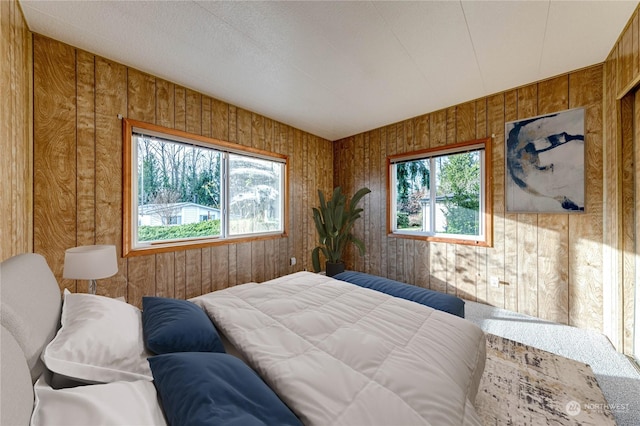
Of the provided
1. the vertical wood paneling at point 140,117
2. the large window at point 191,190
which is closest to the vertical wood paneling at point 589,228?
the large window at point 191,190

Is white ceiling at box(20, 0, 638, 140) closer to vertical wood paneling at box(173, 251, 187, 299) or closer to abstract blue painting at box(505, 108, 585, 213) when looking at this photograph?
abstract blue painting at box(505, 108, 585, 213)

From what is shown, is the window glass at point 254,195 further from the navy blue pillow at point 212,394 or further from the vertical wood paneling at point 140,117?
the navy blue pillow at point 212,394

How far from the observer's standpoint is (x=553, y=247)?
250 centimetres

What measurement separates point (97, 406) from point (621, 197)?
3450 mm

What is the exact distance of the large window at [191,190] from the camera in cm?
238

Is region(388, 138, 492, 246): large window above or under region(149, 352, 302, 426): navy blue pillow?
above

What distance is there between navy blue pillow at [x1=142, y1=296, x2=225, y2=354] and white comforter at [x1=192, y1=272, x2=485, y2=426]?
0.34 feet

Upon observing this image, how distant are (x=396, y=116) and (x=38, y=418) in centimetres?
381

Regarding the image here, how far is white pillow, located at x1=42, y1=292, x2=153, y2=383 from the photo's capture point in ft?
2.61

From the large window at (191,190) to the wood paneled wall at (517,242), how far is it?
1.88 m

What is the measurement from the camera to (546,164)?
2.50 meters

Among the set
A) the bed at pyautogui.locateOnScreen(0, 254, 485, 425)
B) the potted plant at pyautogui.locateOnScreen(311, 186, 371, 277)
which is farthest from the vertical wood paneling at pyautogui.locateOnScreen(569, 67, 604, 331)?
the potted plant at pyautogui.locateOnScreen(311, 186, 371, 277)

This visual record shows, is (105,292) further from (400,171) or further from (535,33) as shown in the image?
(535,33)

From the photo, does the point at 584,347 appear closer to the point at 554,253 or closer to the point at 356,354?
the point at 554,253
